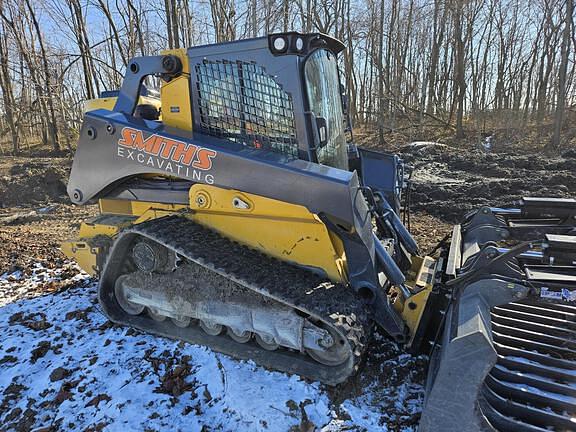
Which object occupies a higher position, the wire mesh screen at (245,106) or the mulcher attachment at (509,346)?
the wire mesh screen at (245,106)

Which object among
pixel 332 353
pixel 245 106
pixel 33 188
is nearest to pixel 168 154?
pixel 245 106

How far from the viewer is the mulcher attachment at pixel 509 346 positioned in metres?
2.00

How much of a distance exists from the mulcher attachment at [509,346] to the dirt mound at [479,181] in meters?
3.49

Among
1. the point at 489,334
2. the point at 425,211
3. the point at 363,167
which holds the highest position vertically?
the point at 363,167

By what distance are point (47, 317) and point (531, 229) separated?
423 cm

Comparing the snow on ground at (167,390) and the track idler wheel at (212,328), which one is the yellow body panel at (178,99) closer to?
the track idler wheel at (212,328)

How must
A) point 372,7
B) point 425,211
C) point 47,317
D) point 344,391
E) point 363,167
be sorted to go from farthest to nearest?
point 372,7 < point 425,211 < point 363,167 < point 47,317 < point 344,391

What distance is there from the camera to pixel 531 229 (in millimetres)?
3346

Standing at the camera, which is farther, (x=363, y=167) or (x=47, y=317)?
(x=363, y=167)

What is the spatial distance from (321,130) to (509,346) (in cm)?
187

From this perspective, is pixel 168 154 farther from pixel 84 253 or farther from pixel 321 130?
pixel 84 253

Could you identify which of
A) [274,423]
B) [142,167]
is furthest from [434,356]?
[142,167]

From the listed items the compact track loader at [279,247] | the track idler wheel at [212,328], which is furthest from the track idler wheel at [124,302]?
the track idler wheel at [212,328]

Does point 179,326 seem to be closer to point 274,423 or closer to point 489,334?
point 274,423
